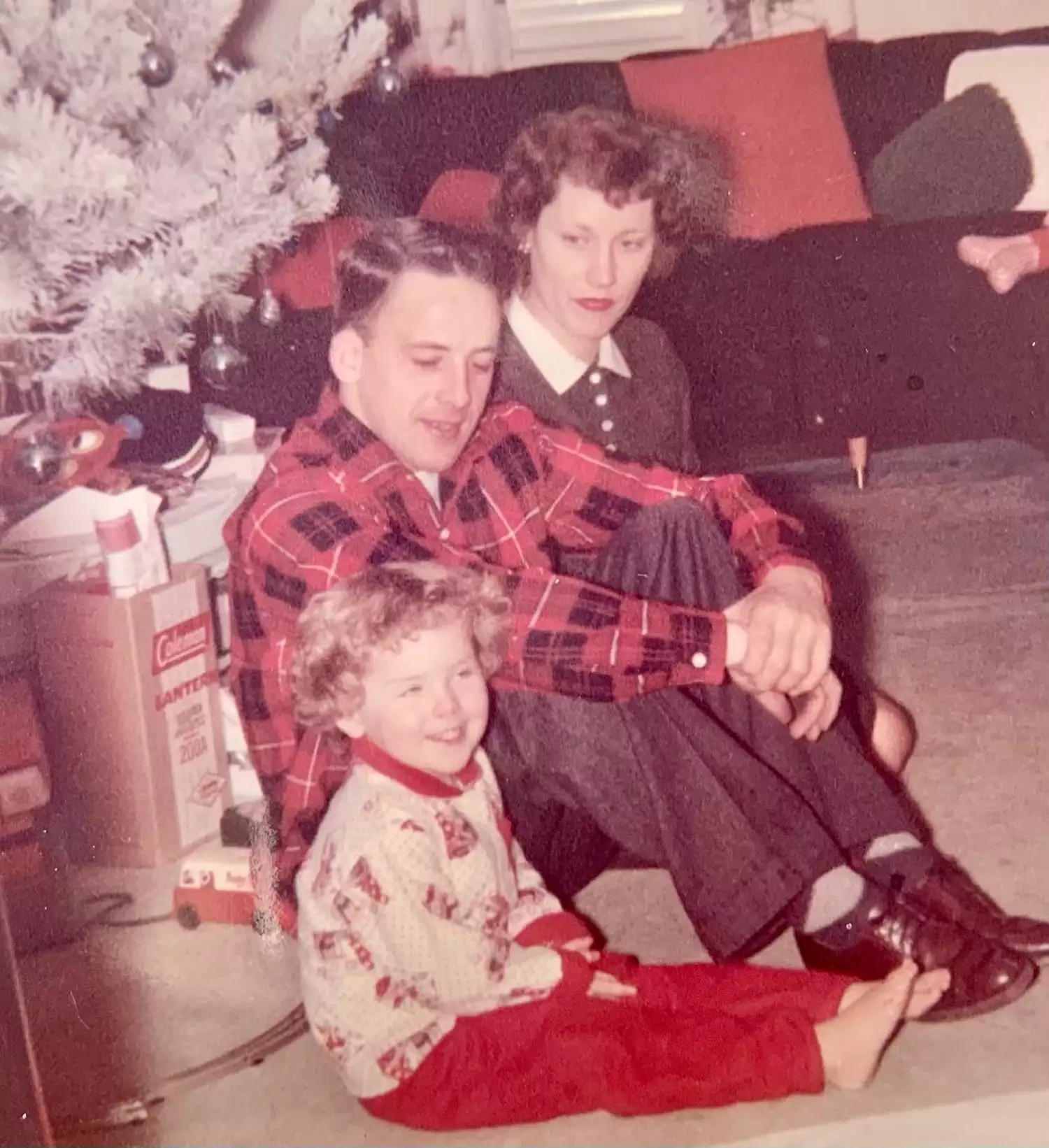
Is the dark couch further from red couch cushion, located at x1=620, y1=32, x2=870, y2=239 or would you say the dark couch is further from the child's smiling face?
the child's smiling face

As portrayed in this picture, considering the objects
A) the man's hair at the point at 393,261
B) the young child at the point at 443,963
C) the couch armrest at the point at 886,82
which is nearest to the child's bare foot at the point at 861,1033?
the young child at the point at 443,963

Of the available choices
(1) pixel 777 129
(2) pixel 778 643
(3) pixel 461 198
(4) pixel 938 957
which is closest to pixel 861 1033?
(4) pixel 938 957

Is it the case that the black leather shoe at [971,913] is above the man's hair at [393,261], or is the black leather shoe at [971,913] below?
below

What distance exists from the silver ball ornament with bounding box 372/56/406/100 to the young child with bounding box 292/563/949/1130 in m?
0.33

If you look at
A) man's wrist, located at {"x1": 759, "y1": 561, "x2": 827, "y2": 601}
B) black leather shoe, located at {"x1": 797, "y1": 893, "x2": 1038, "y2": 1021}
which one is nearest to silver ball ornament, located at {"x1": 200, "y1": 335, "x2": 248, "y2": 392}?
man's wrist, located at {"x1": 759, "y1": 561, "x2": 827, "y2": 601}

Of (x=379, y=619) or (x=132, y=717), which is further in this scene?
(x=132, y=717)

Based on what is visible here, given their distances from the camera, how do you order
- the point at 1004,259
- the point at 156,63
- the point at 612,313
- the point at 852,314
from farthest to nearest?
the point at 852,314 < the point at 1004,259 < the point at 612,313 < the point at 156,63

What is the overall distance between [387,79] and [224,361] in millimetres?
214

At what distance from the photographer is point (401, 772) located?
75 cm

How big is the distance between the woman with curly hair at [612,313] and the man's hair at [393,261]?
0.21ft

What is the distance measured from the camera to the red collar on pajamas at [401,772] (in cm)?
75

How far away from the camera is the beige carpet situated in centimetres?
74

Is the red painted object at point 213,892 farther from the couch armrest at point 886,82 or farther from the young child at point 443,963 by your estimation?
the couch armrest at point 886,82

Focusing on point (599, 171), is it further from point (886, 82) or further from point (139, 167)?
point (886, 82)
